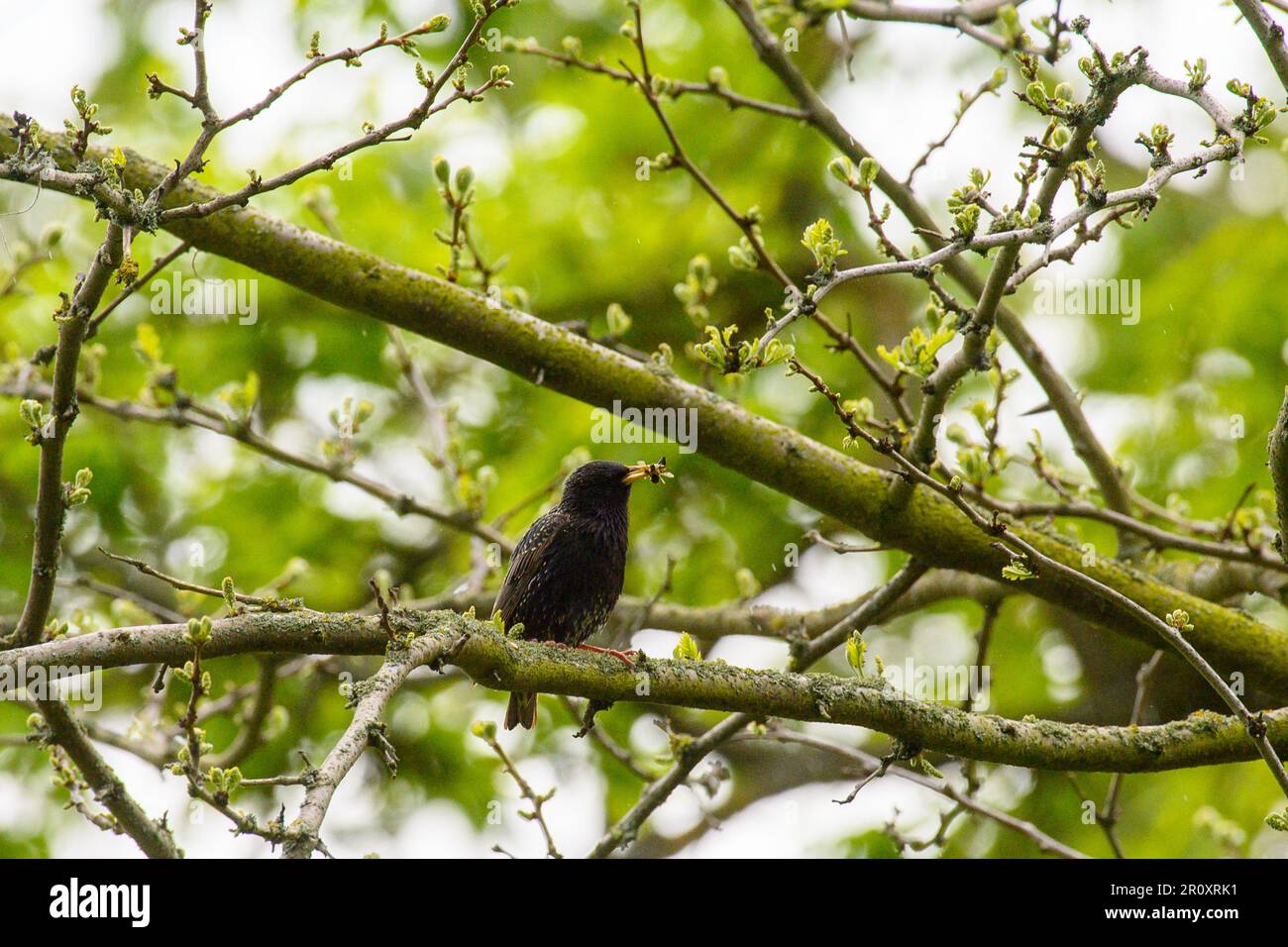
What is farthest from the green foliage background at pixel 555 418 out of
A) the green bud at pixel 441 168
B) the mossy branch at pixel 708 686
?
the mossy branch at pixel 708 686

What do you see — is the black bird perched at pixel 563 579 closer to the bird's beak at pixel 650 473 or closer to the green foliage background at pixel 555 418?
the bird's beak at pixel 650 473

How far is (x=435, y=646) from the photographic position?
302 centimetres

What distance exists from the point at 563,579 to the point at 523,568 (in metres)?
0.20

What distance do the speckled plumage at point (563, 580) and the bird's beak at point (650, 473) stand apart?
0.18m

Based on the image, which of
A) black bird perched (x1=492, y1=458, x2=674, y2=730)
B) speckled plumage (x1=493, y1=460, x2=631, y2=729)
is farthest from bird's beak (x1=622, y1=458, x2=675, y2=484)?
speckled plumage (x1=493, y1=460, x2=631, y2=729)

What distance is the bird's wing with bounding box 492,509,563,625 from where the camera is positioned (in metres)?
5.69

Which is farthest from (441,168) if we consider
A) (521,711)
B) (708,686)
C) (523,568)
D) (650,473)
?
(521,711)

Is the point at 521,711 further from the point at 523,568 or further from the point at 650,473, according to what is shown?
the point at 650,473

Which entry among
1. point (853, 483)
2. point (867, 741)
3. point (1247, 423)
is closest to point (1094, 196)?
point (853, 483)

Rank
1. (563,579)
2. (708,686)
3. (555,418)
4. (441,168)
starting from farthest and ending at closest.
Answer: (555,418), (563,579), (441,168), (708,686)

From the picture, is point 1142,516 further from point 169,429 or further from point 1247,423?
point 169,429

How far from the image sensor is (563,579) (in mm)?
5664

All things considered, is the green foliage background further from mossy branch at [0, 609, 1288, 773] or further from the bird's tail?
mossy branch at [0, 609, 1288, 773]

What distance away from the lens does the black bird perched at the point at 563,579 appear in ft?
18.6
